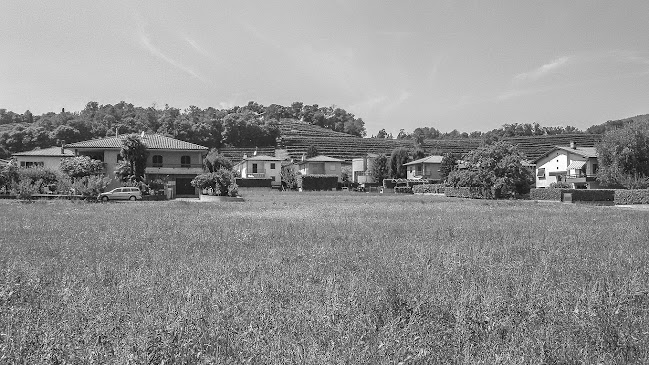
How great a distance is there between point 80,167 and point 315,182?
3832cm

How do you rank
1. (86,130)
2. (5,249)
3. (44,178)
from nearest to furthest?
(5,249), (44,178), (86,130)

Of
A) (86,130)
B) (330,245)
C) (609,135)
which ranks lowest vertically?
(330,245)

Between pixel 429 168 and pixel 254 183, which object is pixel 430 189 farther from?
pixel 254 183

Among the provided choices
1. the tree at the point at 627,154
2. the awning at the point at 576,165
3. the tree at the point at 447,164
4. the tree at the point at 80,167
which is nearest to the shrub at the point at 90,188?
the tree at the point at 80,167

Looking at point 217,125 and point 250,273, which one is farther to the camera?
point 217,125

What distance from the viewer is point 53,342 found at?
4.04 m

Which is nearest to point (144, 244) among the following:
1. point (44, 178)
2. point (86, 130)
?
point (44, 178)

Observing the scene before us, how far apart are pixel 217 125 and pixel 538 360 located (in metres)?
138

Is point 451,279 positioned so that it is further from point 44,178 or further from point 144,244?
point 44,178

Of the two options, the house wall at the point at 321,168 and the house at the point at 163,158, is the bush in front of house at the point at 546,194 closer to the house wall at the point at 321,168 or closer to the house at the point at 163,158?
the house at the point at 163,158

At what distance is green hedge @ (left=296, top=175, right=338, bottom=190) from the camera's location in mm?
77750

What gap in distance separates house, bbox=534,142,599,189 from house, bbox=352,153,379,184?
1332 inches

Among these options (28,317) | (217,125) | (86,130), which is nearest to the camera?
(28,317)

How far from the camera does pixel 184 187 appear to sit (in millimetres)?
57656
